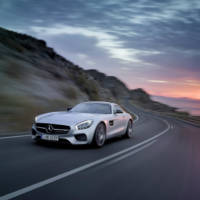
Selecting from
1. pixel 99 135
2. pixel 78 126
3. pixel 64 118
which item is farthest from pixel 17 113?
pixel 78 126

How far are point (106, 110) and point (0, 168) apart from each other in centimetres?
481

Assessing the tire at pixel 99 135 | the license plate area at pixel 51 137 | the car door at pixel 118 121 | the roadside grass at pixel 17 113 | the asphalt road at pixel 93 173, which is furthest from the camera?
the roadside grass at pixel 17 113

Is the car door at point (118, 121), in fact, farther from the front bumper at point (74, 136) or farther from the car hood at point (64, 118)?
the front bumper at point (74, 136)

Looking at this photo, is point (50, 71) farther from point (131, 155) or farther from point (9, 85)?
point (131, 155)

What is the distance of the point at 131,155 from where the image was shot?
25.7ft

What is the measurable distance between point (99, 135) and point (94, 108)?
1.36 m

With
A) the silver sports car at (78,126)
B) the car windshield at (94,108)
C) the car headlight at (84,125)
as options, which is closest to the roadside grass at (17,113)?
the car windshield at (94,108)

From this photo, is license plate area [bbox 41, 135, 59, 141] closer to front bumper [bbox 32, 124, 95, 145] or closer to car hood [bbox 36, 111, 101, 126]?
front bumper [bbox 32, 124, 95, 145]

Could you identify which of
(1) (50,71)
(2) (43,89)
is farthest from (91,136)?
(1) (50,71)

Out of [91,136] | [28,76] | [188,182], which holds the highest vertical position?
[28,76]

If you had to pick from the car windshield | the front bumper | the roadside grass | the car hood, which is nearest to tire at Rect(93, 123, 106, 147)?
the front bumper

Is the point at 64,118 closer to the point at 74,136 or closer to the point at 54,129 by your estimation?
the point at 54,129

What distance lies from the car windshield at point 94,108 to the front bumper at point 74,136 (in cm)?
141

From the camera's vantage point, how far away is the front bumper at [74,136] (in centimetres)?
769
